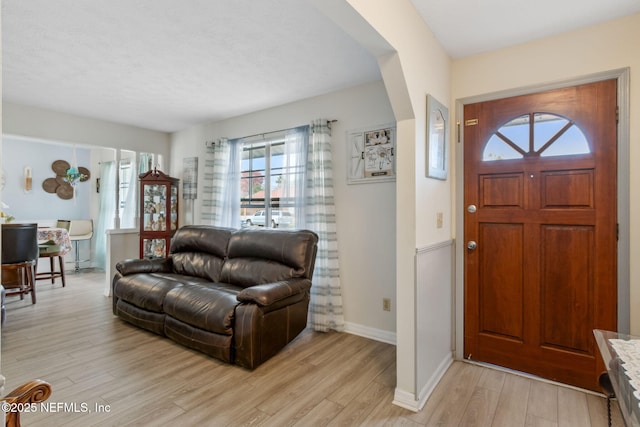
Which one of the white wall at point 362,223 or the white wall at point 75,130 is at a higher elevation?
the white wall at point 75,130

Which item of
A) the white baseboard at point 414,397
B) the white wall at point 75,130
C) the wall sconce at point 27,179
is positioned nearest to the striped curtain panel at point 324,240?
the white baseboard at point 414,397

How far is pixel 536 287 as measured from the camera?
245cm

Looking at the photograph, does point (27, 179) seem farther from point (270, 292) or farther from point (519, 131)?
point (519, 131)

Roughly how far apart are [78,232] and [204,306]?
4.82 m

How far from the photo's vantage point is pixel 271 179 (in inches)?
158

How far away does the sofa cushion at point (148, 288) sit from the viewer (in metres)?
3.06

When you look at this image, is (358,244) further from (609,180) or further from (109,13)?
(109,13)

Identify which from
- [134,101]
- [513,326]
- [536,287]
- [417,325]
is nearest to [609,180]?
[536,287]

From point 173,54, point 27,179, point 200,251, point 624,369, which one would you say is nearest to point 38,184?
point 27,179

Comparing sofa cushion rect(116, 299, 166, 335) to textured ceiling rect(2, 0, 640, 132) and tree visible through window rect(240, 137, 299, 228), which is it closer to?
tree visible through window rect(240, 137, 299, 228)

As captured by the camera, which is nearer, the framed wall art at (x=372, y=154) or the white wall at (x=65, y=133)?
the framed wall art at (x=372, y=154)

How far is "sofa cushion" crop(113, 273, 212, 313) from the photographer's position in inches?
120

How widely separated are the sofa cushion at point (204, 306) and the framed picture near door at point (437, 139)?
5.74 ft

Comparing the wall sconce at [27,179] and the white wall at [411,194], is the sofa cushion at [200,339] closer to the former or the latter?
the white wall at [411,194]
